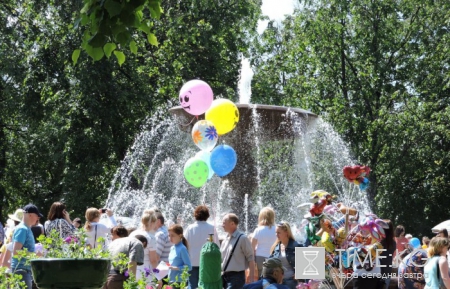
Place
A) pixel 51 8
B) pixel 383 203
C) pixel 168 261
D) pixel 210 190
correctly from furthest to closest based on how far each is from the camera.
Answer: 1. pixel 383 203
2. pixel 51 8
3. pixel 210 190
4. pixel 168 261

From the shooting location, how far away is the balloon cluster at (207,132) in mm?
14695

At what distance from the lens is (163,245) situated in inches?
434

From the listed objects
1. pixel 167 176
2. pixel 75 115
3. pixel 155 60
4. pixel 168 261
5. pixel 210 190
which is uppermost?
pixel 155 60

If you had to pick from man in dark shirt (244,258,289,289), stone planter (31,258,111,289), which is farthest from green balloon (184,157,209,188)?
stone planter (31,258,111,289)

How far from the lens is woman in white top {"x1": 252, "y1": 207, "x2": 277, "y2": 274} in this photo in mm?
10977

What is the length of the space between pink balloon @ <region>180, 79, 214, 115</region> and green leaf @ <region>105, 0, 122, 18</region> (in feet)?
31.7

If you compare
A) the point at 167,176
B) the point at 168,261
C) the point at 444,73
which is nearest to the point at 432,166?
the point at 444,73

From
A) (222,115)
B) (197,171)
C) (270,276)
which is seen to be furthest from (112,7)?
(222,115)

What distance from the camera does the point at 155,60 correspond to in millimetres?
28609

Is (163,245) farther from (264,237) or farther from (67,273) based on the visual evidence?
(67,273)

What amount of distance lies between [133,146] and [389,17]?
12.2m

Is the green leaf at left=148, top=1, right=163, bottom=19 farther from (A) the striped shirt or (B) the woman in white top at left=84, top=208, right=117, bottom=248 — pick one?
(B) the woman in white top at left=84, top=208, right=117, bottom=248

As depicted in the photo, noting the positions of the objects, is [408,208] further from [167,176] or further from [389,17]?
[167,176]

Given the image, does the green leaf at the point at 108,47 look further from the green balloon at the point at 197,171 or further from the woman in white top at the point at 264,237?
the green balloon at the point at 197,171
